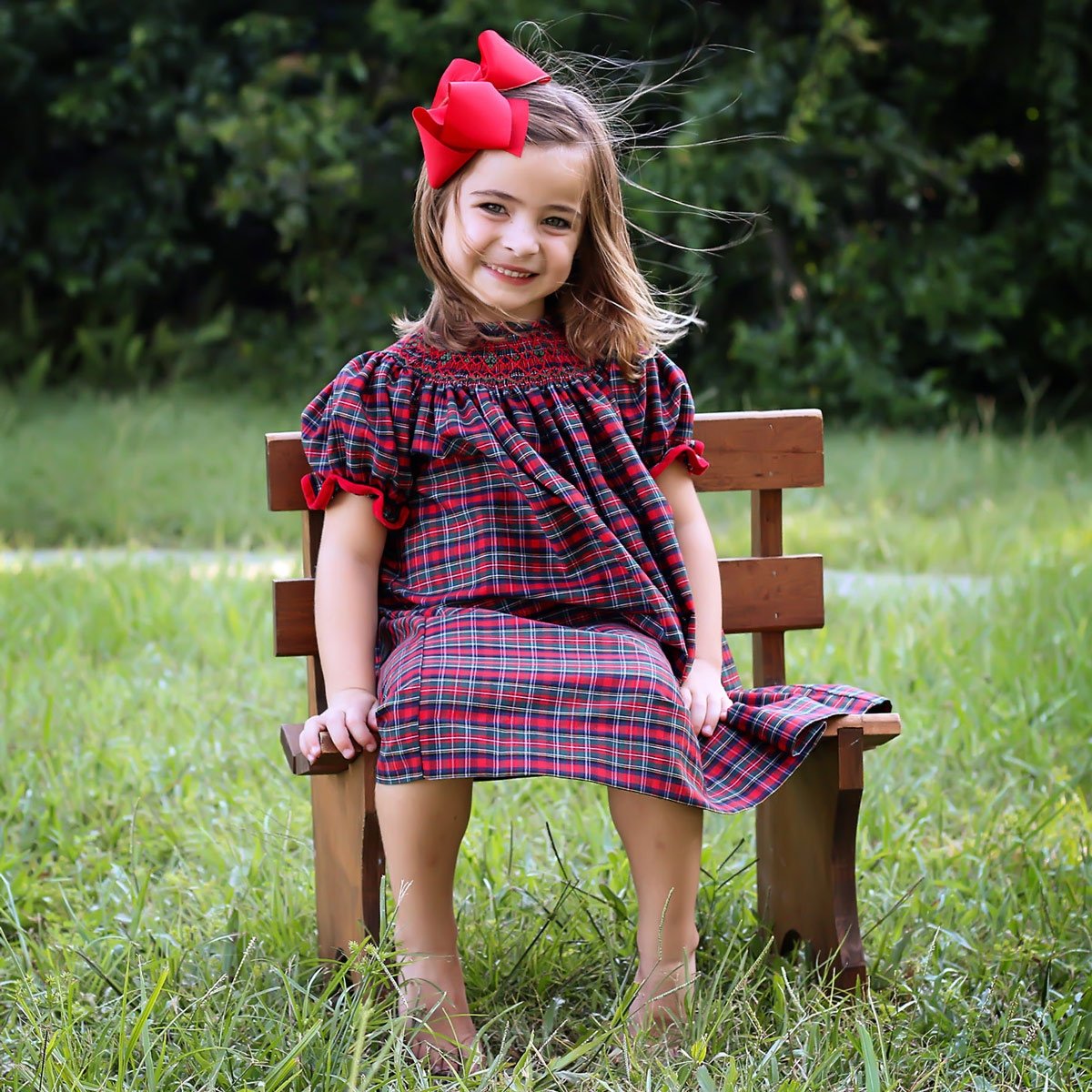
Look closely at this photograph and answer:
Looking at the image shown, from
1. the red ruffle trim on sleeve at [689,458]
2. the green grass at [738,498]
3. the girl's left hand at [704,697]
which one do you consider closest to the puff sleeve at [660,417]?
the red ruffle trim on sleeve at [689,458]

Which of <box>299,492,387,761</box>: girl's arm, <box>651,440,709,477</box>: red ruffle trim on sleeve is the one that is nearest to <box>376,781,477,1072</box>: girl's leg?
<box>299,492,387,761</box>: girl's arm

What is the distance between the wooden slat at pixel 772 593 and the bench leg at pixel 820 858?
28 cm

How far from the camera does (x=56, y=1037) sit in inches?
76.1

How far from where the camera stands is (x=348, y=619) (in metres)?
2.18

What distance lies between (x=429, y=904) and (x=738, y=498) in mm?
4184

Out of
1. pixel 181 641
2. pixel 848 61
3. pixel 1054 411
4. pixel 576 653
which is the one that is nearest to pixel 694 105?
pixel 848 61

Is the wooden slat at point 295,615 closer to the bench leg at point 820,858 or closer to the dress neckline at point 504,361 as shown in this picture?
the dress neckline at point 504,361

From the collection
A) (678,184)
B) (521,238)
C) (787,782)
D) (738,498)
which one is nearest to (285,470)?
(521,238)

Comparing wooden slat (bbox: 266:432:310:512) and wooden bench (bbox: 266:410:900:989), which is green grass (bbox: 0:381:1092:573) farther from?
wooden slat (bbox: 266:432:310:512)

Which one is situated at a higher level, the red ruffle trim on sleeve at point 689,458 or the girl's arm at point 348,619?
the red ruffle trim on sleeve at point 689,458

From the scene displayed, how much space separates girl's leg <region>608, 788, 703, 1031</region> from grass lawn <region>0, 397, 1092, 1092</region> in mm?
56

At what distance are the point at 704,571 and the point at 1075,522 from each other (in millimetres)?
3367

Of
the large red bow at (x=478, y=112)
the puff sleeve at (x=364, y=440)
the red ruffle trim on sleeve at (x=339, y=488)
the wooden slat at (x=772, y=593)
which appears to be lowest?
the wooden slat at (x=772, y=593)

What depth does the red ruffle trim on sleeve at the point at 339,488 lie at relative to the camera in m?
2.20
